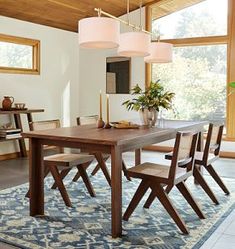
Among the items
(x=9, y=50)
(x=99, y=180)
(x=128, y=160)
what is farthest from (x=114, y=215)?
(x=9, y=50)

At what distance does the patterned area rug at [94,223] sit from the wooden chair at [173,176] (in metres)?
0.12

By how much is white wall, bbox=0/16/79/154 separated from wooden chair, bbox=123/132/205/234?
3597 mm

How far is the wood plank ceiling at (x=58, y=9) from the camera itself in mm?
5813

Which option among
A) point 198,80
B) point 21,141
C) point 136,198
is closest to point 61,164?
point 136,198

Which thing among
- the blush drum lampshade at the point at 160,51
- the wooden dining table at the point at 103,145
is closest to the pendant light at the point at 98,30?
the wooden dining table at the point at 103,145

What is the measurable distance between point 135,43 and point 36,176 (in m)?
1.64

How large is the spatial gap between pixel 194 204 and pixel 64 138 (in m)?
1.30

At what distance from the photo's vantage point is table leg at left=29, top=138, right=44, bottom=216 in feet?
11.0

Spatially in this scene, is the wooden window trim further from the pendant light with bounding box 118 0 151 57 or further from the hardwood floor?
the pendant light with bounding box 118 0 151 57

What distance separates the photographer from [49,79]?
276 inches

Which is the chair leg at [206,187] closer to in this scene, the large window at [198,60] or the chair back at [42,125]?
the chair back at [42,125]

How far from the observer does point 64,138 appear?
3.09 meters

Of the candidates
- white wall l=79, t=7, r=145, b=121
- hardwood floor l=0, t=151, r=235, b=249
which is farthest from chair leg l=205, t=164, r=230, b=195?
white wall l=79, t=7, r=145, b=121

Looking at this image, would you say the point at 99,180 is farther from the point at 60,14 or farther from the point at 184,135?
the point at 60,14
